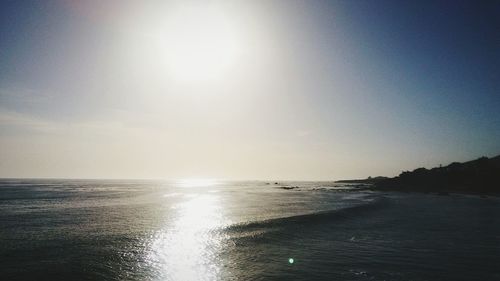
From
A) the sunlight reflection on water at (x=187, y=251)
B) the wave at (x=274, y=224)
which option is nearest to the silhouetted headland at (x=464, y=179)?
the wave at (x=274, y=224)

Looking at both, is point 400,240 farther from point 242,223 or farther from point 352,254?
point 242,223

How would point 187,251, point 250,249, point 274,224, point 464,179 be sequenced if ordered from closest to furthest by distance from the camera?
point 187,251 → point 250,249 → point 274,224 → point 464,179

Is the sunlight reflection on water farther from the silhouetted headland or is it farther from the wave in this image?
the silhouetted headland

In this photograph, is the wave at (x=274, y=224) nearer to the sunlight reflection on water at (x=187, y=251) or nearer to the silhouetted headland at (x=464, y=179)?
the sunlight reflection on water at (x=187, y=251)

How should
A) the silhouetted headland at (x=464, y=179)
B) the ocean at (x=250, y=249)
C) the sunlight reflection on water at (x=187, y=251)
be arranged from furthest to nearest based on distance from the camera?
1. the silhouetted headland at (x=464, y=179)
2. the sunlight reflection on water at (x=187, y=251)
3. the ocean at (x=250, y=249)

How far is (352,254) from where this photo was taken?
21.1m

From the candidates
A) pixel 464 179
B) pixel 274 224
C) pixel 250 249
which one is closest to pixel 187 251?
pixel 250 249

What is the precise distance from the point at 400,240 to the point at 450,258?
237 inches

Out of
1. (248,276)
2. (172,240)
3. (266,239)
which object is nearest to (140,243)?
(172,240)

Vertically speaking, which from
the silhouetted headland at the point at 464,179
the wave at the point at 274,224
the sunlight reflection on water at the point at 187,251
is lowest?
the sunlight reflection on water at the point at 187,251

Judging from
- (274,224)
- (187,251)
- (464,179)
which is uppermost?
(464,179)

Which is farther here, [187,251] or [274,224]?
[274,224]

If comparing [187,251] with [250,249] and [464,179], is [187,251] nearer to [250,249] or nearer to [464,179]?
[250,249]

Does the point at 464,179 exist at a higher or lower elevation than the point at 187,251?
higher
